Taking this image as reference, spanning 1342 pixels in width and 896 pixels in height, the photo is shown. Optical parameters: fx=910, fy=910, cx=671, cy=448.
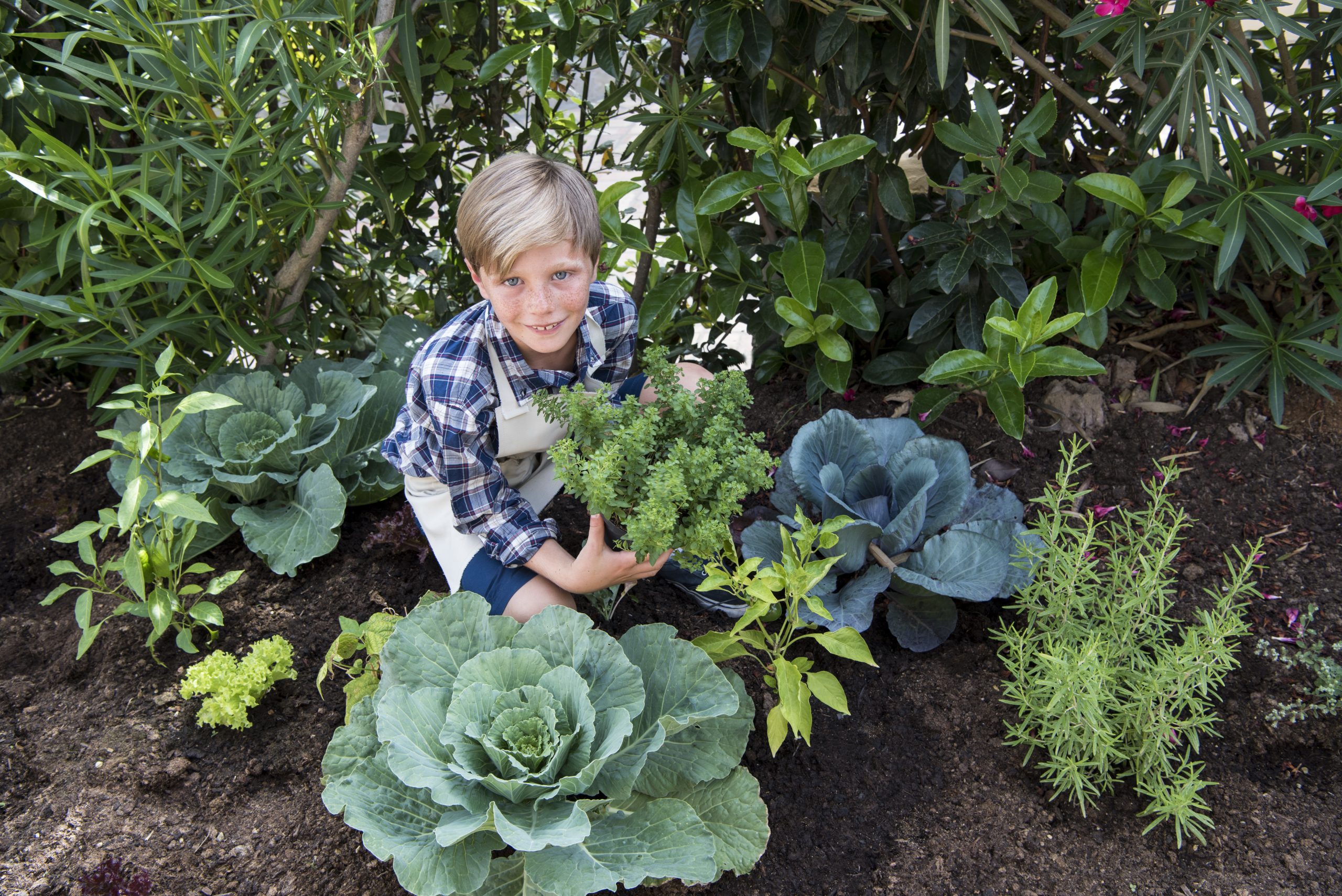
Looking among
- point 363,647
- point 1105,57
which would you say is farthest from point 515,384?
point 1105,57

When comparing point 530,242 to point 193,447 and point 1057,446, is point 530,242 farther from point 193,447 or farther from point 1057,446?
point 1057,446

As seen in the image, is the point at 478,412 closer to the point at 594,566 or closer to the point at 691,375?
the point at 594,566

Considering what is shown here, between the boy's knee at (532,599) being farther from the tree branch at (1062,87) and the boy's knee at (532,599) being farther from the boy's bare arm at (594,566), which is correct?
the tree branch at (1062,87)

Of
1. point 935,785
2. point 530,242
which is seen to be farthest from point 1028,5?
point 935,785

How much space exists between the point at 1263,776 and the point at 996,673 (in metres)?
0.51

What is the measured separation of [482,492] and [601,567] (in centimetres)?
32

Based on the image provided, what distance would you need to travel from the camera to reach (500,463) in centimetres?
209

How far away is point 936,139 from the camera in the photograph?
90.2 inches

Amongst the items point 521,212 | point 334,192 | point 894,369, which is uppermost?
point 521,212

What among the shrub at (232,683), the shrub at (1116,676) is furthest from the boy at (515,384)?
the shrub at (1116,676)

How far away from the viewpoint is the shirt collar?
1843 mm

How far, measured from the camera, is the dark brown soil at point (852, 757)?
1616 mm

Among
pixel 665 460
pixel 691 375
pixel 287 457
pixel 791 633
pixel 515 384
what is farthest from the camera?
pixel 287 457

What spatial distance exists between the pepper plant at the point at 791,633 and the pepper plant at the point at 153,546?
971 mm
